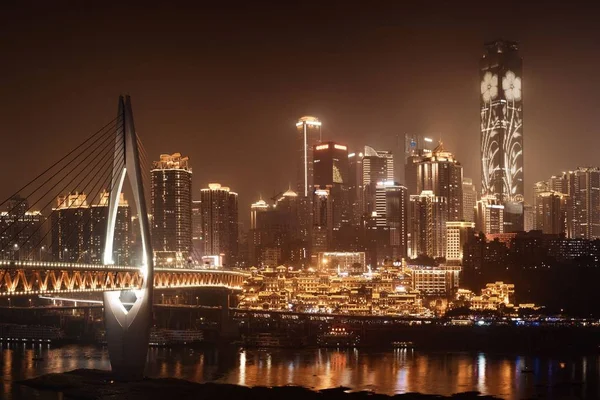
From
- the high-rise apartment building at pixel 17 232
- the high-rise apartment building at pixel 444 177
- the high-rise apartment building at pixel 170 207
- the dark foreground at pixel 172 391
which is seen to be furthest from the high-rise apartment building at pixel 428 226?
the dark foreground at pixel 172 391

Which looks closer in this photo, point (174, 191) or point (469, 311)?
point (469, 311)

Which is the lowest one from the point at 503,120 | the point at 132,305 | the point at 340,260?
the point at 132,305

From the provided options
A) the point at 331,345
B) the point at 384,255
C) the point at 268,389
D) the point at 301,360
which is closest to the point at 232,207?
the point at 384,255

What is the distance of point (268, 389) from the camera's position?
2811cm

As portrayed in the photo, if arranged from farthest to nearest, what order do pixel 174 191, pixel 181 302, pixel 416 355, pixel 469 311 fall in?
1. pixel 174 191
2. pixel 181 302
3. pixel 469 311
4. pixel 416 355

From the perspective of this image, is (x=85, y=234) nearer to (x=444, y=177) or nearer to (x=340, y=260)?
(x=340, y=260)

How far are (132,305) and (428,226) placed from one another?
177 feet

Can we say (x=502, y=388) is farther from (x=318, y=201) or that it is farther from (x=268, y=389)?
(x=318, y=201)

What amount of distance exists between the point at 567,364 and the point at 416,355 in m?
6.34

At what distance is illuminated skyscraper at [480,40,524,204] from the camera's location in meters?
95.1

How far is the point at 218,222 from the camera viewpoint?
274 feet

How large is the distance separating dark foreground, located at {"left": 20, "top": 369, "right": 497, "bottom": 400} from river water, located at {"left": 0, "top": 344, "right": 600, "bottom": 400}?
29.1 inches

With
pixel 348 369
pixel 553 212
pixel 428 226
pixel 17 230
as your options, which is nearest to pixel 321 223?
pixel 428 226

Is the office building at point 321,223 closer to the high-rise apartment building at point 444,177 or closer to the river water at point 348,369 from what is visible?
the high-rise apartment building at point 444,177
